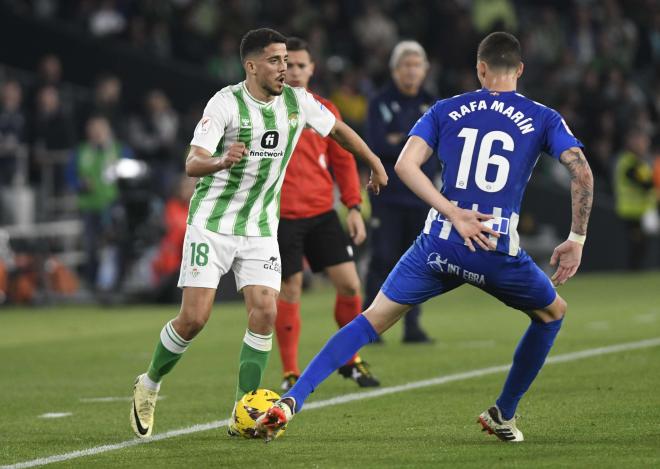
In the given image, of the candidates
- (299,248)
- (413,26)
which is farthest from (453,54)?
(299,248)

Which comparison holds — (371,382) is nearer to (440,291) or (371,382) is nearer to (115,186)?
(440,291)

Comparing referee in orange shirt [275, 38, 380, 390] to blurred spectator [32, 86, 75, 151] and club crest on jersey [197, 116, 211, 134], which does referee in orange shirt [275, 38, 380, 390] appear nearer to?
club crest on jersey [197, 116, 211, 134]

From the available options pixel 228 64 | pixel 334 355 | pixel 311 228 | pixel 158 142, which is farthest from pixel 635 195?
pixel 334 355

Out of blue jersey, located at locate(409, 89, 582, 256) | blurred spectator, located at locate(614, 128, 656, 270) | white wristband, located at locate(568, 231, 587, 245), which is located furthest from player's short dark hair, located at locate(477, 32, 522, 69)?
blurred spectator, located at locate(614, 128, 656, 270)

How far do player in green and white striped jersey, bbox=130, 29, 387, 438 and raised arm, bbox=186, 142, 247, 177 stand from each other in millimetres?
282

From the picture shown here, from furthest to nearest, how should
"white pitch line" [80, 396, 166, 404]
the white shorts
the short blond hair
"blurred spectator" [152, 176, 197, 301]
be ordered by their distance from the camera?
1. "blurred spectator" [152, 176, 197, 301]
2. the short blond hair
3. "white pitch line" [80, 396, 166, 404]
4. the white shorts

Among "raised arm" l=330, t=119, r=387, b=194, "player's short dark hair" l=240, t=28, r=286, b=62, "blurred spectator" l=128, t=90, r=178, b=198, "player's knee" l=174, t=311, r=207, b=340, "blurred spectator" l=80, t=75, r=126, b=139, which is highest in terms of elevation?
Answer: "player's short dark hair" l=240, t=28, r=286, b=62

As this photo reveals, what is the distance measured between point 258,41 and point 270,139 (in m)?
0.52

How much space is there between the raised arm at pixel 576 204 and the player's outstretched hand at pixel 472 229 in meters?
0.32

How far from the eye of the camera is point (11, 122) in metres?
19.9

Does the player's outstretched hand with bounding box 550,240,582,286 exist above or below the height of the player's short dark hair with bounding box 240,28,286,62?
below

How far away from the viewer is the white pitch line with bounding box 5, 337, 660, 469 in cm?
727

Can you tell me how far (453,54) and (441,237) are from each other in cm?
1892

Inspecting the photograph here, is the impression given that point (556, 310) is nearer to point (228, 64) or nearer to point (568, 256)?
point (568, 256)
